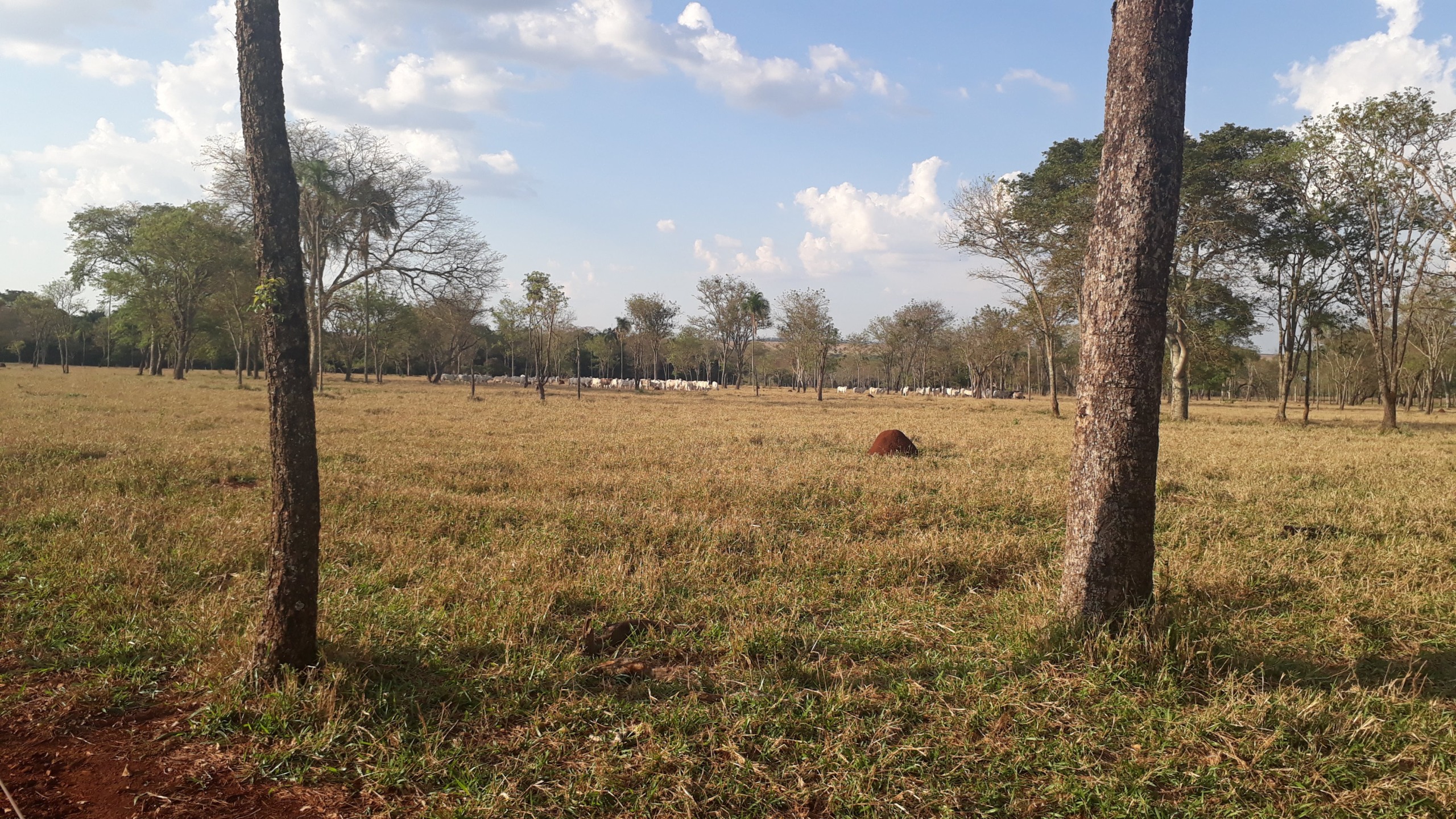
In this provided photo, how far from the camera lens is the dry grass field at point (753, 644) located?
310cm

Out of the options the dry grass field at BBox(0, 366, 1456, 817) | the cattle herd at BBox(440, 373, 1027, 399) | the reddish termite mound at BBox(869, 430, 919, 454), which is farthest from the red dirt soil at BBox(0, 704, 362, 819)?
the cattle herd at BBox(440, 373, 1027, 399)

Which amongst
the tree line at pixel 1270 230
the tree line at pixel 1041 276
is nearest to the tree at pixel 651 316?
the tree line at pixel 1041 276

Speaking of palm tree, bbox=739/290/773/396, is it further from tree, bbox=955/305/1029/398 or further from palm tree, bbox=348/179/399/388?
palm tree, bbox=348/179/399/388

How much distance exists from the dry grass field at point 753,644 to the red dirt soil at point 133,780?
109 millimetres

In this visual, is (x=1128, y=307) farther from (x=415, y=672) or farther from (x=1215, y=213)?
(x=1215, y=213)

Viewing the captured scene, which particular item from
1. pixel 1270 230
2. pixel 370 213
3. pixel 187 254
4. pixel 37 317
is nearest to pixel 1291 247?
pixel 1270 230

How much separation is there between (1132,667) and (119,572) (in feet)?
24.7

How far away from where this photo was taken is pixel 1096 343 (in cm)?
450

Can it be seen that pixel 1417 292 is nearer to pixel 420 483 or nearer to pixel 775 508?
pixel 775 508

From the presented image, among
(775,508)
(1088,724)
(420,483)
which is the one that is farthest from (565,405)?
(1088,724)

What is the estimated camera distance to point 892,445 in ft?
44.4

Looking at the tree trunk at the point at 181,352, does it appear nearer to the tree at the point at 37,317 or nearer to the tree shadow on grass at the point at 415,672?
the tree at the point at 37,317

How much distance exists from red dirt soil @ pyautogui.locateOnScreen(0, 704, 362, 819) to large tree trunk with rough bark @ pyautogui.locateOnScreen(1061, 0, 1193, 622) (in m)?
4.50

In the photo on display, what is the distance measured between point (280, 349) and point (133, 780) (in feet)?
7.00
